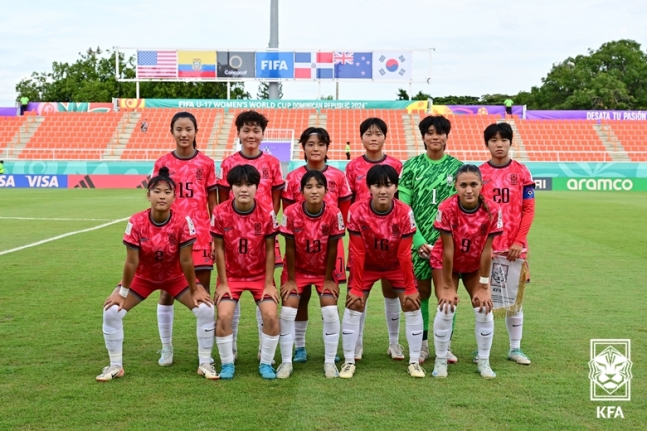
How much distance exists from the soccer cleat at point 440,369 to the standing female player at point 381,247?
0.10 meters

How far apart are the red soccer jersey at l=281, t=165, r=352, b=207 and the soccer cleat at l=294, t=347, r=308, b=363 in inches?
48.6

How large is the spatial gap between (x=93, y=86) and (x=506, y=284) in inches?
2532

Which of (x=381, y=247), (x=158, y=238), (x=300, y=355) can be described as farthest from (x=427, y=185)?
(x=158, y=238)

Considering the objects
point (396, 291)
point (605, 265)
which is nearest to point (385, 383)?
point (396, 291)

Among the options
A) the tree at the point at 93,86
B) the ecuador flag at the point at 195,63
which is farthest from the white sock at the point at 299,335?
the tree at the point at 93,86

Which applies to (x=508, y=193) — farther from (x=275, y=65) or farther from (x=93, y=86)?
(x=93, y=86)

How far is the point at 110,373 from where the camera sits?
5.12m

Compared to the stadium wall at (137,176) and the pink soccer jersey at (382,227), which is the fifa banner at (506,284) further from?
the stadium wall at (137,176)

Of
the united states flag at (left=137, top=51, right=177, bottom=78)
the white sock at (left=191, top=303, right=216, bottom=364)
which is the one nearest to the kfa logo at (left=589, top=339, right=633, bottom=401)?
the white sock at (left=191, top=303, right=216, bottom=364)

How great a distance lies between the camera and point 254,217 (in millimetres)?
5402

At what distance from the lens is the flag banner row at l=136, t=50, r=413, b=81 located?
39344 millimetres

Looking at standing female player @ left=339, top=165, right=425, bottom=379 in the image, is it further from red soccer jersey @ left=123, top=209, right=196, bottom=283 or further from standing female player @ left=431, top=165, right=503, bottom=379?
red soccer jersey @ left=123, top=209, right=196, bottom=283

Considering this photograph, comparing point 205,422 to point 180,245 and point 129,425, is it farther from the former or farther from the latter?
point 180,245

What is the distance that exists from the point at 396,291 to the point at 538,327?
2.01m
